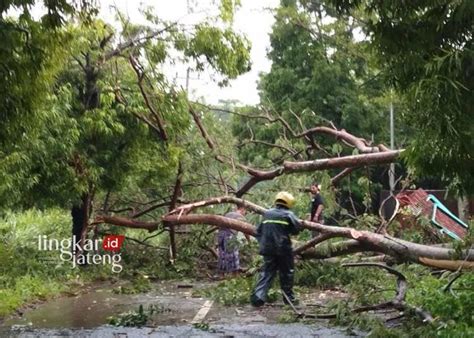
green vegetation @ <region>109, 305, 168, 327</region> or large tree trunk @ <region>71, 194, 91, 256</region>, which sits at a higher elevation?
large tree trunk @ <region>71, 194, 91, 256</region>

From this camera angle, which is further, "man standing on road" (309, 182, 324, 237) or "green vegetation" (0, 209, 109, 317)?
"man standing on road" (309, 182, 324, 237)

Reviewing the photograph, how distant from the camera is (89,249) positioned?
12453 mm

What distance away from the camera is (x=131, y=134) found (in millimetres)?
11836

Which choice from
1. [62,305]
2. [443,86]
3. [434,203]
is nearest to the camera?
[443,86]

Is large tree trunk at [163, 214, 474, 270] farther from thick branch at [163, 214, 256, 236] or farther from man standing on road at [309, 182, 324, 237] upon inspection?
man standing on road at [309, 182, 324, 237]

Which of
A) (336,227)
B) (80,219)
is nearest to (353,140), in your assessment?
(336,227)

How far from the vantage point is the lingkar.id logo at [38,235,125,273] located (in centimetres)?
1208

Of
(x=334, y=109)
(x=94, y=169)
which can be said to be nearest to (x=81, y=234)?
(x=94, y=169)

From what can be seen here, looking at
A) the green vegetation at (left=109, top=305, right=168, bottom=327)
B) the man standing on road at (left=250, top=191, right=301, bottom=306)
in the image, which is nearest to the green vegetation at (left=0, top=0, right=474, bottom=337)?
the green vegetation at (left=109, top=305, right=168, bottom=327)

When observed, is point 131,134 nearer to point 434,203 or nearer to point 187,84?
point 187,84

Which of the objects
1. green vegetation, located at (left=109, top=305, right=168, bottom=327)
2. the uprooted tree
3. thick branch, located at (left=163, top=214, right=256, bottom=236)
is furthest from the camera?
thick branch, located at (left=163, top=214, right=256, bottom=236)

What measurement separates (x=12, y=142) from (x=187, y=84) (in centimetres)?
647

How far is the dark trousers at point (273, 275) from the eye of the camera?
844cm

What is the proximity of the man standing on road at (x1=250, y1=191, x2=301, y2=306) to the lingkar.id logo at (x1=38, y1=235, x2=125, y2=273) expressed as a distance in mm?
4392
